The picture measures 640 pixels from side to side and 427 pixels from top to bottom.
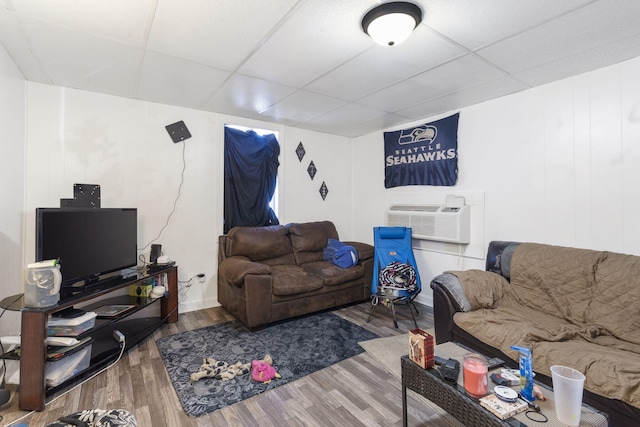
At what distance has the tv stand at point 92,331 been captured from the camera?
1729 millimetres

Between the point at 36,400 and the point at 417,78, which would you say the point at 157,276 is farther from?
the point at 417,78

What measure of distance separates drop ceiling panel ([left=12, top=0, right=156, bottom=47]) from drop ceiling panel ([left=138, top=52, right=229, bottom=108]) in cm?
31

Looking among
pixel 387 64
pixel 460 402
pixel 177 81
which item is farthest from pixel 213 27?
pixel 460 402

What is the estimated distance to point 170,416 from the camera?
5.52 feet

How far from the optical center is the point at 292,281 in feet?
9.94

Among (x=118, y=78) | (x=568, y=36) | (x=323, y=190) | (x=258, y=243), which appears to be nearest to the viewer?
(x=568, y=36)

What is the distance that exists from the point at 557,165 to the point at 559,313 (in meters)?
1.28

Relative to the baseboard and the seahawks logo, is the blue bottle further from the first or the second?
the baseboard

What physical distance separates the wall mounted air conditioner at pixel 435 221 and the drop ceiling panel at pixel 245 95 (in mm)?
2053

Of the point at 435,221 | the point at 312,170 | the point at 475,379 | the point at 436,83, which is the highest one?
the point at 436,83

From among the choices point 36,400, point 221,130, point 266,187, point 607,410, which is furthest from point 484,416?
point 221,130

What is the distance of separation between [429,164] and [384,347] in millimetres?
2235

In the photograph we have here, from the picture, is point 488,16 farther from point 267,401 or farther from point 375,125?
point 267,401

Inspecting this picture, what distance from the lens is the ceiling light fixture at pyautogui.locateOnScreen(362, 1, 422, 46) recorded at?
162 centimetres
